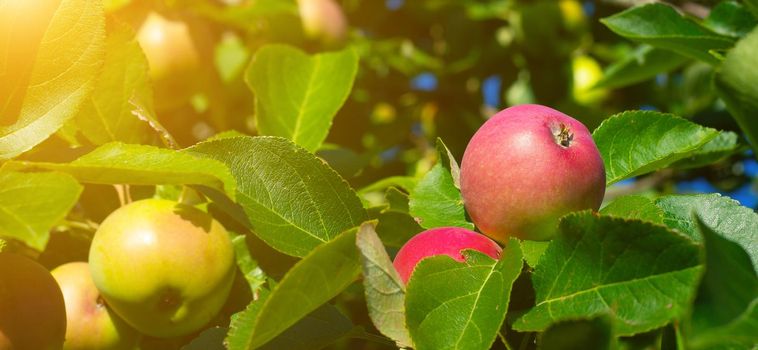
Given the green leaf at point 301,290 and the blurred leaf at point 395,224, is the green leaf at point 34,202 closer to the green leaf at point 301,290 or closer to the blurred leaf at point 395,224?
the green leaf at point 301,290

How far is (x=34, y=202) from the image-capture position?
68cm

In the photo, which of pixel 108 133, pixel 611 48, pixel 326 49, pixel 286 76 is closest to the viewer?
pixel 108 133

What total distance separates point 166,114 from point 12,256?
3.82 ft

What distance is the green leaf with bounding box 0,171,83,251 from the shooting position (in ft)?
2.10

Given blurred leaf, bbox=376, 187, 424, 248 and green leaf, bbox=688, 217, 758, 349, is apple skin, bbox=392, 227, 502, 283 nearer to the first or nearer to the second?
blurred leaf, bbox=376, 187, 424, 248

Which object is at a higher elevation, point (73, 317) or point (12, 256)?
point (12, 256)

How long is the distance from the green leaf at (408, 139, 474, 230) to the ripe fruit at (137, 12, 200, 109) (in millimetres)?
871

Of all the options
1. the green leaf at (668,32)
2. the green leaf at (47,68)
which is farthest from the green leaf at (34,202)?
the green leaf at (668,32)

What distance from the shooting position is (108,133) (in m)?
1.01

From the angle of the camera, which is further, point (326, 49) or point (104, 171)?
point (326, 49)

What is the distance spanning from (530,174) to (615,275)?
0.49 feet

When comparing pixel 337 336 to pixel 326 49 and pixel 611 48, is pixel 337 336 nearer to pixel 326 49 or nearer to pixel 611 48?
pixel 326 49

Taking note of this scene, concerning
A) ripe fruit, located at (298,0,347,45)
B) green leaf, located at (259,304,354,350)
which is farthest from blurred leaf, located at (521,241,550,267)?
ripe fruit, located at (298,0,347,45)

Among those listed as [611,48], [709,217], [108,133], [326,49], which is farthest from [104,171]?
[611,48]
